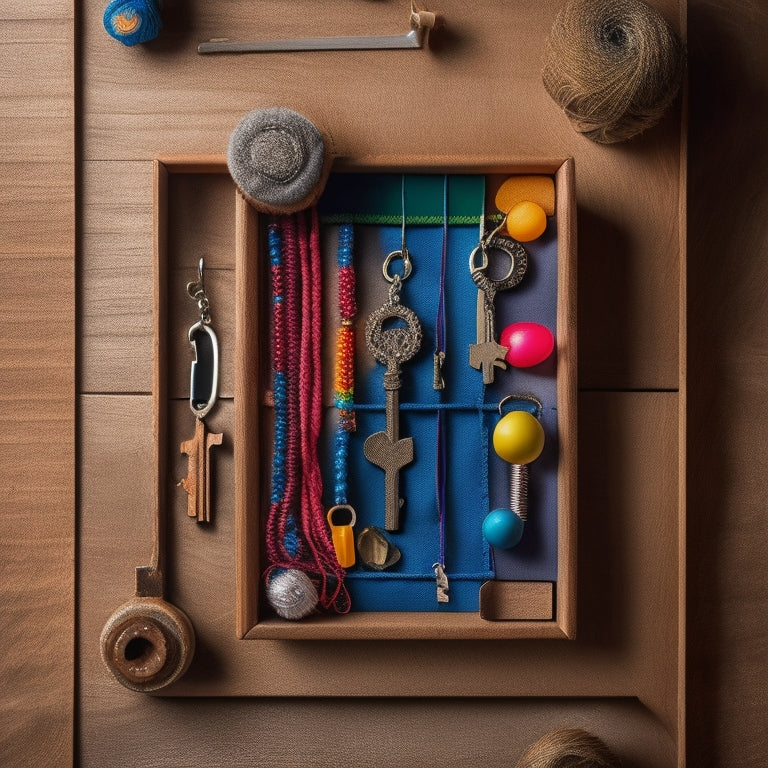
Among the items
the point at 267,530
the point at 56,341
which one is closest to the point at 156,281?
the point at 56,341

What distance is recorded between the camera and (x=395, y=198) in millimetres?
756

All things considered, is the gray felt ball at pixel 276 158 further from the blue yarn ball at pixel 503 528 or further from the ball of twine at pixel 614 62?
the blue yarn ball at pixel 503 528

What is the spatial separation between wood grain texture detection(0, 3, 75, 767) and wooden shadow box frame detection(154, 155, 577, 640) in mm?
113

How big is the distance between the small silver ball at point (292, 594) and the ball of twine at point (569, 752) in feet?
0.81

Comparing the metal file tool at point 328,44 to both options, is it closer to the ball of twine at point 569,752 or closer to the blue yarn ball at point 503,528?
the blue yarn ball at point 503,528

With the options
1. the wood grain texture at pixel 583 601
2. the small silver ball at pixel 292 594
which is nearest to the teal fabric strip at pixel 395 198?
the wood grain texture at pixel 583 601

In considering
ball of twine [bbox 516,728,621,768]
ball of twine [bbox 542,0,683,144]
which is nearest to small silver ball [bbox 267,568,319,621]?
ball of twine [bbox 516,728,621,768]

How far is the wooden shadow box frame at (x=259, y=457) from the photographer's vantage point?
0.72 metres

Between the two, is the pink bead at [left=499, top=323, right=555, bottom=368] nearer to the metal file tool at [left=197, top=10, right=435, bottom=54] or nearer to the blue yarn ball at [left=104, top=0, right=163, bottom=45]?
the metal file tool at [left=197, top=10, right=435, bottom=54]

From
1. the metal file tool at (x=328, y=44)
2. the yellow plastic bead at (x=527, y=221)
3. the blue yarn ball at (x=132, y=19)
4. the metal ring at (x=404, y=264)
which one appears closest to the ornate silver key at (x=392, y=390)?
the metal ring at (x=404, y=264)

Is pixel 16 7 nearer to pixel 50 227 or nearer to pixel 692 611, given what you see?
pixel 50 227

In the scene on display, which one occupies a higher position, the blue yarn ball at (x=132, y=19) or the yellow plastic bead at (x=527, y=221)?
the blue yarn ball at (x=132, y=19)

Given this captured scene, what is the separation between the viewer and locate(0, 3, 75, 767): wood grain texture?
774 millimetres

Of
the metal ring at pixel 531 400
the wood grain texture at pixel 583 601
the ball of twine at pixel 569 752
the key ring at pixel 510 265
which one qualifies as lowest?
the ball of twine at pixel 569 752
